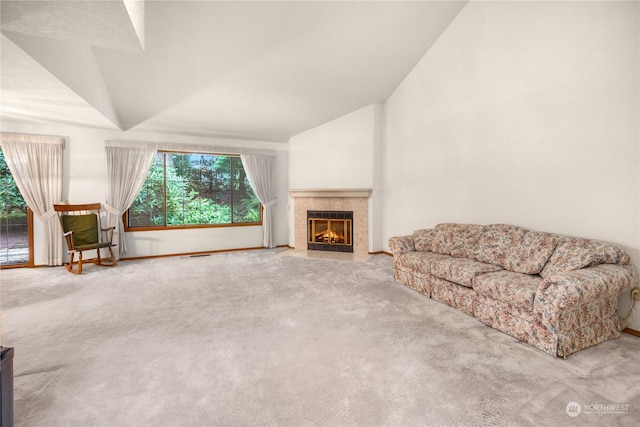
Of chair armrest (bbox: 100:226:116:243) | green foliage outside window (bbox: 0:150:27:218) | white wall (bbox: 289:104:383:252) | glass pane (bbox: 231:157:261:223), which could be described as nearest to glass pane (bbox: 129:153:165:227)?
chair armrest (bbox: 100:226:116:243)

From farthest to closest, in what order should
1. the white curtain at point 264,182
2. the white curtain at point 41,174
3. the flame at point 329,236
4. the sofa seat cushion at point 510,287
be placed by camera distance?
the white curtain at point 264,182 → the flame at point 329,236 → the white curtain at point 41,174 → the sofa seat cushion at point 510,287

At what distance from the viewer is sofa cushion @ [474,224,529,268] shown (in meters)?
2.92

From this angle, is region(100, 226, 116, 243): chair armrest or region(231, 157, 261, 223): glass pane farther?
region(231, 157, 261, 223): glass pane

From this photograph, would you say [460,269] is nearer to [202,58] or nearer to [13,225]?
[202,58]

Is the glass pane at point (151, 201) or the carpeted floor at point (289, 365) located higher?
the glass pane at point (151, 201)

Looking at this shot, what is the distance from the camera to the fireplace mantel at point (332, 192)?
533 centimetres

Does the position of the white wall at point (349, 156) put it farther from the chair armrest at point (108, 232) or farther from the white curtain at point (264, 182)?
the chair armrest at point (108, 232)

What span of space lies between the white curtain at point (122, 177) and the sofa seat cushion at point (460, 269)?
16.9ft

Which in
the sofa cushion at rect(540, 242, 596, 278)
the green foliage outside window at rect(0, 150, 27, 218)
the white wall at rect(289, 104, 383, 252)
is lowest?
the sofa cushion at rect(540, 242, 596, 278)

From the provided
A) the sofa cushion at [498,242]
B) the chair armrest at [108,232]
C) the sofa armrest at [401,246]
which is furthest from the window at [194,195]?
the sofa cushion at [498,242]

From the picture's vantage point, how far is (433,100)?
4.30 metres

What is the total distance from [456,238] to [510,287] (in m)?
1.21

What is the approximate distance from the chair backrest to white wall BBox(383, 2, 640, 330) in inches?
212

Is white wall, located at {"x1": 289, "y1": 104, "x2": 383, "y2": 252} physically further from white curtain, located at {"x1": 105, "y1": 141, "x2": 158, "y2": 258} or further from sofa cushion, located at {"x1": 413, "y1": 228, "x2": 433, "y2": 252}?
white curtain, located at {"x1": 105, "y1": 141, "x2": 158, "y2": 258}
